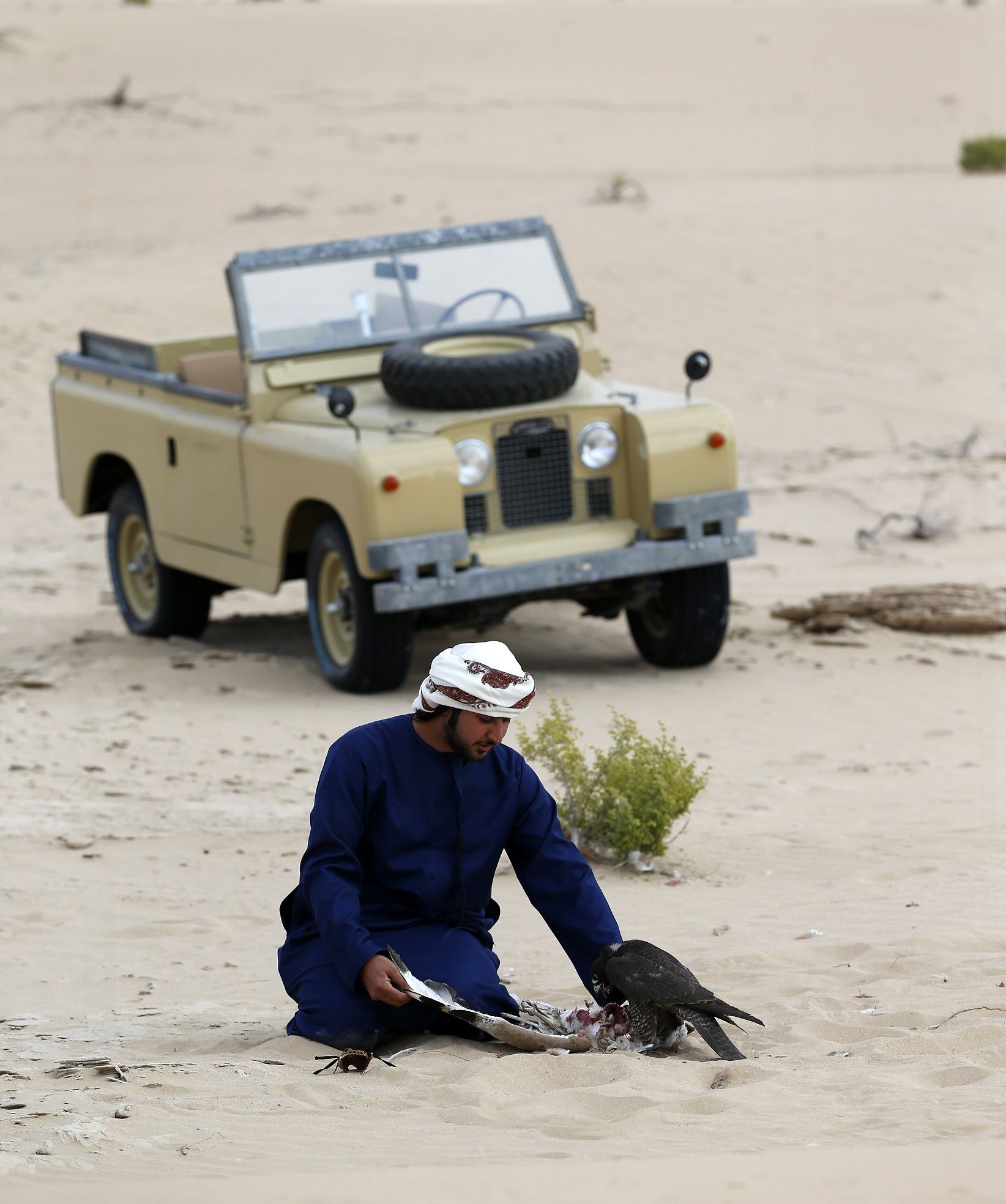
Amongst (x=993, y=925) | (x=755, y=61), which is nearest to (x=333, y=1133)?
(x=993, y=925)

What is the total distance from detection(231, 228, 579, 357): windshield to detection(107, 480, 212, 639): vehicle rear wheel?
5.73 feet

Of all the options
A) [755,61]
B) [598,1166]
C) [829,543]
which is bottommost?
[829,543]

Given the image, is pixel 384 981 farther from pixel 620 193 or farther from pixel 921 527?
pixel 620 193

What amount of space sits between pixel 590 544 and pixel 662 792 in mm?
2602

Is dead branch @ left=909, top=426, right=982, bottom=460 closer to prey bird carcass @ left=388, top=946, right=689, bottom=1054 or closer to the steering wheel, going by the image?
the steering wheel

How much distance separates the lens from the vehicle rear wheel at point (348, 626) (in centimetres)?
951

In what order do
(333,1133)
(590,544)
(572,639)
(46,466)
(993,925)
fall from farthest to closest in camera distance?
(46,466)
(572,639)
(590,544)
(993,925)
(333,1133)

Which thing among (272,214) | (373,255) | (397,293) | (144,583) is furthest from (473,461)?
(272,214)

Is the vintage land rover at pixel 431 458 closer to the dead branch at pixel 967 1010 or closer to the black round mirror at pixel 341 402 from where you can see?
the black round mirror at pixel 341 402

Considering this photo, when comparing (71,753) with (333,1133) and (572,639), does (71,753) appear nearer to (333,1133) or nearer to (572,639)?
(572,639)

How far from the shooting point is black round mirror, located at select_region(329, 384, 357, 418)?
356 inches

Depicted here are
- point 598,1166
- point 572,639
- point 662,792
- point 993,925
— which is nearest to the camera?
point 598,1166

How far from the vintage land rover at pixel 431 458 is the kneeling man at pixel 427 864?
13.3 feet

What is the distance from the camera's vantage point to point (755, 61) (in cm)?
4688
